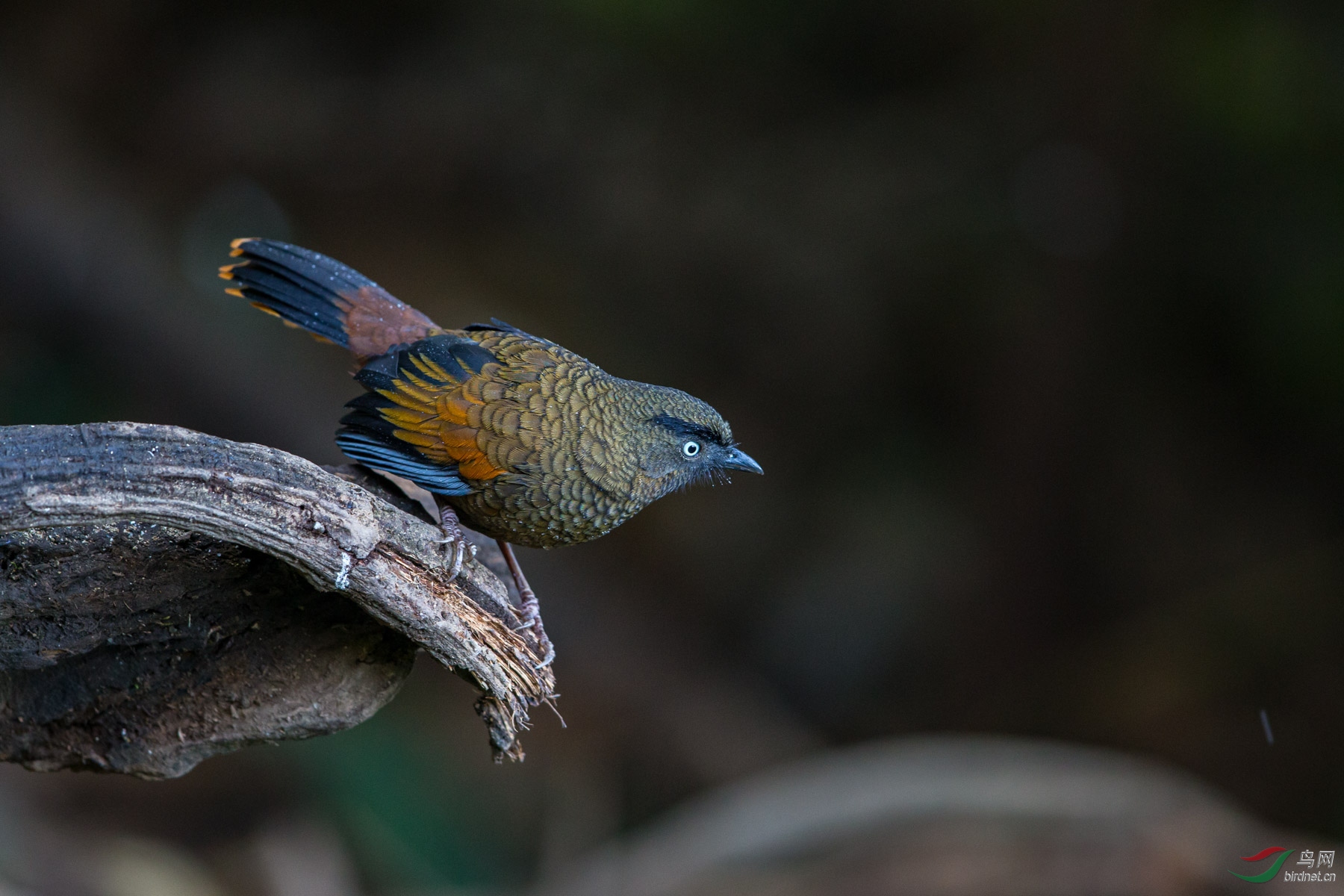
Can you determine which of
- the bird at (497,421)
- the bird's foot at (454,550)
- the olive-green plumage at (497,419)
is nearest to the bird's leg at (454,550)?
the bird's foot at (454,550)

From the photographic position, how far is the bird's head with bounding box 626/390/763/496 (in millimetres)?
3031

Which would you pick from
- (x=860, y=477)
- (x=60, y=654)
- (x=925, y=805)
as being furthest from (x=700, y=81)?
(x=60, y=654)

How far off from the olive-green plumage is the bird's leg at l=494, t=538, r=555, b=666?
184mm

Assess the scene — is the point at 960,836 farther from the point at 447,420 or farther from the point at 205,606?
the point at 205,606

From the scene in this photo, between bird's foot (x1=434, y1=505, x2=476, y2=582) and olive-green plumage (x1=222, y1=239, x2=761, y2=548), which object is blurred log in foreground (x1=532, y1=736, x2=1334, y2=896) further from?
bird's foot (x1=434, y1=505, x2=476, y2=582)

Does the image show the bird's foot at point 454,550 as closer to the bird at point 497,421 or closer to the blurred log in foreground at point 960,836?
the bird at point 497,421

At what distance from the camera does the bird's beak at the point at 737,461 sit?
3.19 m

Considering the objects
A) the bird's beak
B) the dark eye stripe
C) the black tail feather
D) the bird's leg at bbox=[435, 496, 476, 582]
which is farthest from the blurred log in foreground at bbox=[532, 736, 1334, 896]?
the black tail feather

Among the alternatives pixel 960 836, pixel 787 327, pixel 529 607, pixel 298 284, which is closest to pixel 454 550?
pixel 529 607

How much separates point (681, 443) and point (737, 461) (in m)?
0.22

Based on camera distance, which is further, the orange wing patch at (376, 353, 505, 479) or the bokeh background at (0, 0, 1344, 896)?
the bokeh background at (0, 0, 1344, 896)

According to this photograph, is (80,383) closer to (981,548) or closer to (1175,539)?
(981,548)

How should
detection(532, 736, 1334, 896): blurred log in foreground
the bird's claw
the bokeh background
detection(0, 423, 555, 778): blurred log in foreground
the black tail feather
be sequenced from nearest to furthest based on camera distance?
detection(0, 423, 555, 778): blurred log in foreground → the bird's claw → the black tail feather → detection(532, 736, 1334, 896): blurred log in foreground → the bokeh background

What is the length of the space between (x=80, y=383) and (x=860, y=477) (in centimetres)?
507
